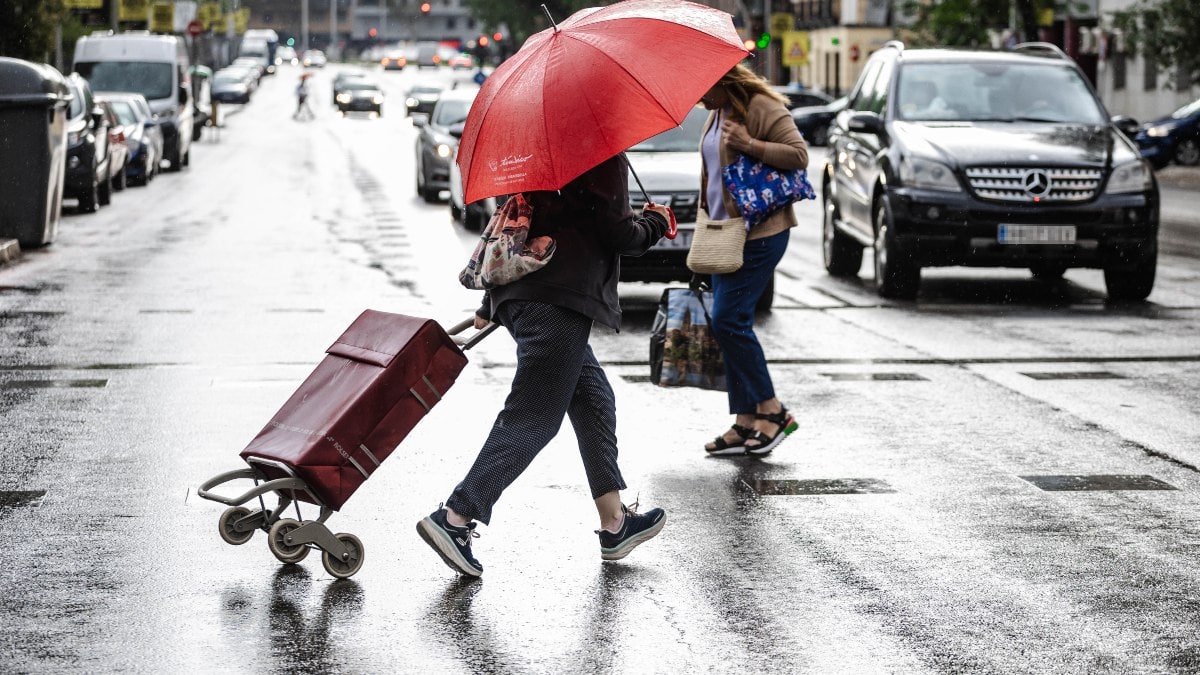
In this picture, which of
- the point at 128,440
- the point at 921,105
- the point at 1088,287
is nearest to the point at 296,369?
the point at 128,440

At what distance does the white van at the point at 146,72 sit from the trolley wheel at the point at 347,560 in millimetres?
30659

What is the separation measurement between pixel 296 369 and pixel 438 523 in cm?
484

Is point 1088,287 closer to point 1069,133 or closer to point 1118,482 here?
point 1069,133

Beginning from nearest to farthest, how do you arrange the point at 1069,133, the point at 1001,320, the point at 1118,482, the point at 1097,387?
the point at 1118,482 → the point at 1097,387 → the point at 1001,320 → the point at 1069,133

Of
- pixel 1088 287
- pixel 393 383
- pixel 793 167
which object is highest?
pixel 793 167

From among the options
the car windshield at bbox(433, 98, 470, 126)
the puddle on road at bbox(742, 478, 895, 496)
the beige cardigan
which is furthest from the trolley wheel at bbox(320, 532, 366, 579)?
the car windshield at bbox(433, 98, 470, 126)

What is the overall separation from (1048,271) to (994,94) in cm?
168

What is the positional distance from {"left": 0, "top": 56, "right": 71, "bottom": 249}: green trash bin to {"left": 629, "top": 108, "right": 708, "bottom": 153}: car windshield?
672cm

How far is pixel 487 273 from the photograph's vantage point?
5.99 meters

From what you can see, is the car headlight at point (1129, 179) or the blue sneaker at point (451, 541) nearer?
the blue sneaker at point (451, 541)

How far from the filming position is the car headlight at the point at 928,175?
14.0 meters

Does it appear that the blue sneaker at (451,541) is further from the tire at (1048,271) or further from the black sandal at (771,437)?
the tire at (1048,271)

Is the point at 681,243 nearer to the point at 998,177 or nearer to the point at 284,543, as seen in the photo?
the point at 998,177

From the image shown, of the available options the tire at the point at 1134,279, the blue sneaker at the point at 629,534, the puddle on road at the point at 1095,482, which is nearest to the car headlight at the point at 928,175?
the tire at the point at 1134,279
